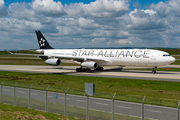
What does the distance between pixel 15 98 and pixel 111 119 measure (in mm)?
10336

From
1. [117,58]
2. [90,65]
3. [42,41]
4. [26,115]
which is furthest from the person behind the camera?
[42,41]

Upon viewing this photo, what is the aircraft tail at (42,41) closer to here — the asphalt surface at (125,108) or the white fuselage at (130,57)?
the white fuselage at (130,57)

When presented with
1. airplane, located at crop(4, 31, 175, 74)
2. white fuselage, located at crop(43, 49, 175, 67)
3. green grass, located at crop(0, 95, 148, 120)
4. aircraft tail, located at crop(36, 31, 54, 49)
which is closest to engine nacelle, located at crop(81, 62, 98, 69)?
airplane, located at crop(4, 31, 175, 74)

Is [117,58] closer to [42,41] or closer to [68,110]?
[42,41]

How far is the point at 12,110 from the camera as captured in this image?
17719 mm

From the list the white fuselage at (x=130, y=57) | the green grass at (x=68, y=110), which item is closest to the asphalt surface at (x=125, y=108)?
the green grass at (x=68, y=110)

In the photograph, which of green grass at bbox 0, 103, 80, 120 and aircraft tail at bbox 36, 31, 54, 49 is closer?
green grass at bbox 0, 103, 80, 120

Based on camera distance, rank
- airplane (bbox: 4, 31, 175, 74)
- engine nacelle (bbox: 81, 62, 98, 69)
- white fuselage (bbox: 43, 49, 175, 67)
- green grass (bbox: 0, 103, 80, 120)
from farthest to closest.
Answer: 1. engine nacelle (bbox: 81, 62, 98, 69)
2. airplane (bbox: 4, 31, 175, 74)
3. white fuselage (bbox: 43, 49, 175, 67)
4. green grass (bbox: 0, 103, 80, 120)

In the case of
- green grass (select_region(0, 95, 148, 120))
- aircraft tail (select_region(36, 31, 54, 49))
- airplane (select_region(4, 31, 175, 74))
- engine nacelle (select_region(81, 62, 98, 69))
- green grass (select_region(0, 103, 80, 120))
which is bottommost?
green grass (select_region(0, 103, 80, 120))

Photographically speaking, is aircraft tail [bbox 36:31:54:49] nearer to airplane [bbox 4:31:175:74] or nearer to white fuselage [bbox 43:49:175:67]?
airplane [bbox 4:31:175:74]

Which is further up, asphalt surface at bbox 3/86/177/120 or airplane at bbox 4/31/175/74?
airplane at bbox 4/31/175/74

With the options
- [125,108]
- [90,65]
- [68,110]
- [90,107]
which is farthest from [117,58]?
[68,110]

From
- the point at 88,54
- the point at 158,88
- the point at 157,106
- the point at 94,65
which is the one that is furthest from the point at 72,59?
the point at 157,106

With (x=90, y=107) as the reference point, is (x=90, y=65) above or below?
above
